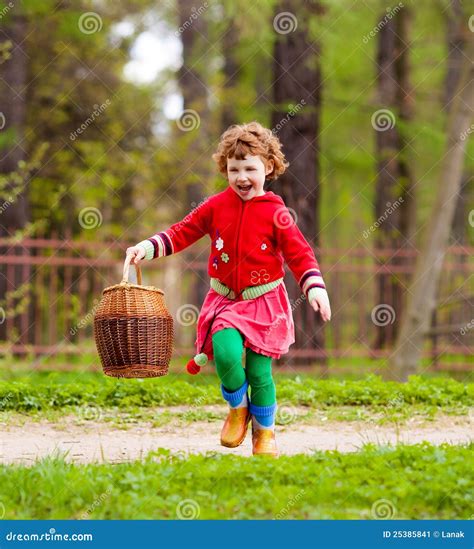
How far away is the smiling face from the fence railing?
21.9 feet

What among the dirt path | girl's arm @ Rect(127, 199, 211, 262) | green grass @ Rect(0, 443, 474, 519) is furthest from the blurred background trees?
green grass @ Rect(0, 443, 474, 519)

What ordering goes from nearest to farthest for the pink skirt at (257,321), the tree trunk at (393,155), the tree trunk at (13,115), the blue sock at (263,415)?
the pink skirt at (257,321), the blue sock at (263,415), the tree trunk at (13,115), the tree trunk at (393,155)

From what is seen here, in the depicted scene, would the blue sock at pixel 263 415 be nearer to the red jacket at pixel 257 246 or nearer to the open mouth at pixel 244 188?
the red jacket at pixel 257 246

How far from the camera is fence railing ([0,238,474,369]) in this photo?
12.8 metres

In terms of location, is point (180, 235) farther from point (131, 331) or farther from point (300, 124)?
point (300, 124)

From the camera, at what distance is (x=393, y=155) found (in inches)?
622

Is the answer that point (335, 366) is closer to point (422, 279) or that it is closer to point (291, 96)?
point (422, 279)

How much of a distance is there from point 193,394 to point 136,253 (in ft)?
8.96

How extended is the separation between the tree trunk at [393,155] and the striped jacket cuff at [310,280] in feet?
29.5

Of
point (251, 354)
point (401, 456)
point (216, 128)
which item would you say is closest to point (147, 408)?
point (251, 354)

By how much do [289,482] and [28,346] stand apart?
8164 mm

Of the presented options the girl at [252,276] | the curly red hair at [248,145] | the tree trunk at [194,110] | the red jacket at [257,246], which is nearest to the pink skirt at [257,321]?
the girl at [252,276]

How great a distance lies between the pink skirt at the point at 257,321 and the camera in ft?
17.8

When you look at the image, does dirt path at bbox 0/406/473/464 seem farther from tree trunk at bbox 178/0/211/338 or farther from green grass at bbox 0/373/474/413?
tree trunk at bbox 178/0/211/338
